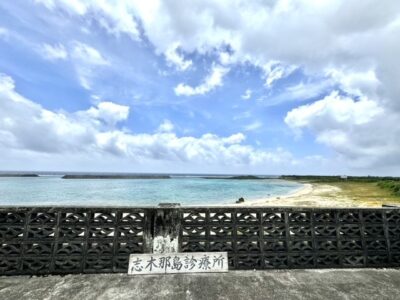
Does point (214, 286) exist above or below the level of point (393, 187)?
below

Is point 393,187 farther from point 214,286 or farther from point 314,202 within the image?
point 214,286

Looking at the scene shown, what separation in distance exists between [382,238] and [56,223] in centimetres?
695

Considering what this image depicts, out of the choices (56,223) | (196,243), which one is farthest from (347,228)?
(56,223)

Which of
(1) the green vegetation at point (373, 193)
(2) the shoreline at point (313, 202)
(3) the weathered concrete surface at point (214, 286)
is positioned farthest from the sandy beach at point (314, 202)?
(3) the weathered concrete surface at point (214, 286)

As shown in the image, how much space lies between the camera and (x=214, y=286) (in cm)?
461

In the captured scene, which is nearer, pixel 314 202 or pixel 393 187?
pixel 314 202

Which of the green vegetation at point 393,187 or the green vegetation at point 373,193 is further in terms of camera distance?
the green vegetation at point 393,187

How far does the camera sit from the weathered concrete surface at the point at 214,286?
14.1 ft

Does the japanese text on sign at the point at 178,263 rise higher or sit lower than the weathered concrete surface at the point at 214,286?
higher

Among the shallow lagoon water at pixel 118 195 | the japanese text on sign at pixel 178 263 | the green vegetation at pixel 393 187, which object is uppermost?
the green vegetation at pixel 393 187

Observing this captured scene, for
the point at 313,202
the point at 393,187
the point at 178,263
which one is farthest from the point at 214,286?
the point at 393,187

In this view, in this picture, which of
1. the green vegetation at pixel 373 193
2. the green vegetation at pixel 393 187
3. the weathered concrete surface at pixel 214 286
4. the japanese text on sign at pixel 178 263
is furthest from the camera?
the green vegetation at pixel 393 187

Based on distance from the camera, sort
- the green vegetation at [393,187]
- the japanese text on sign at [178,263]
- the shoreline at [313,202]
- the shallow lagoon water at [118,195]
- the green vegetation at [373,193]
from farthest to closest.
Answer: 1. the green vegetation at [393,187]
2. the shallow lagoon water at [118,195]
3. the green vegetation at [373,193]
4. the shoreline at [313,202]
5. the japanese text on sign at [178,263]

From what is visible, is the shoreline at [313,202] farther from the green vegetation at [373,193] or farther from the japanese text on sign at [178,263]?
the japanese text on sign at [178,263]
